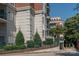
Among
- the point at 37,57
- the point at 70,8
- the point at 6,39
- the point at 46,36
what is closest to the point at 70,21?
the point at 70,8

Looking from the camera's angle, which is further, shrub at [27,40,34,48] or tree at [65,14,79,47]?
shrub at [27,40,34,48]

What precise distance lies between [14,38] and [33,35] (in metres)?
0.29

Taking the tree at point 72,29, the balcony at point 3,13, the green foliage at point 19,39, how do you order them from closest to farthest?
1. the tree at point 72,29
2. the green foliage at point 19,39
3. the balcony at point 3,13

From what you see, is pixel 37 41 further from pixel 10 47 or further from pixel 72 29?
pixel 72 29

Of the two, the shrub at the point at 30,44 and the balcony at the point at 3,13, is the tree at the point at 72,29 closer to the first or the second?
the shrub at the point at 30,44

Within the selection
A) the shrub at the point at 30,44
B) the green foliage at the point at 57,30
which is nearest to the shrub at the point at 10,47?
the shrub at the point at 30,44

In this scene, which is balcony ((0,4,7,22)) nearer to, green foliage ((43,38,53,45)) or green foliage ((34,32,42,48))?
Result: green foliage ((34,32,42,48))

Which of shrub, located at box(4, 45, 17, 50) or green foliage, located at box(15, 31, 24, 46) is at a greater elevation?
green foliage, located at box(15, 31, 24, 46)

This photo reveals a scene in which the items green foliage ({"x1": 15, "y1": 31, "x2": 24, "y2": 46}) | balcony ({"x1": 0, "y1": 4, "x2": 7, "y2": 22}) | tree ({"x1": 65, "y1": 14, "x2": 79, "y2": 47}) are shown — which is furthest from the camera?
balcony ({"x1": 0, "y1": 4, "x2": 7, "y2": 22})

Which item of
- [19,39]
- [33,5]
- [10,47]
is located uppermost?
[33,5]

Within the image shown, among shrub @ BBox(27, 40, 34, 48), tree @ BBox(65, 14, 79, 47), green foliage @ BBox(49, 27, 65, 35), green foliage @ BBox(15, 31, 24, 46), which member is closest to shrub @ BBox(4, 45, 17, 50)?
green foliage @ BBox(15, 31, 24, 46)

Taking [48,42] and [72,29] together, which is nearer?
[72,29]

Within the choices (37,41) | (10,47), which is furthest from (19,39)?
(37,41)

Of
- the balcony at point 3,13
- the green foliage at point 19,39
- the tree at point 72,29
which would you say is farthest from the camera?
the balcony at point 3,13
